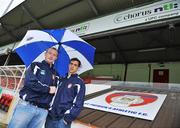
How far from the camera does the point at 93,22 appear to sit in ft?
19.7

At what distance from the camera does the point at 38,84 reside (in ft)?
7.03

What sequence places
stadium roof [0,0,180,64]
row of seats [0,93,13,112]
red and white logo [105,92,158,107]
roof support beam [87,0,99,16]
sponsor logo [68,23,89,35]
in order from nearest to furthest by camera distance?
red and white logo [105,92,158,107], row of seats [0,93,13,112], stadium roof [0,0,180,64], roof support beam [87,0,99,16], sponsor logo [68,23,89,35]

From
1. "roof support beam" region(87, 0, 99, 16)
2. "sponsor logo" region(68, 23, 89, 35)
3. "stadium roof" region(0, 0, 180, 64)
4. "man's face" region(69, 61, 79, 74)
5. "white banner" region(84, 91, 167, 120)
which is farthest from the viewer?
"sponsor logo" region(68, 23, 89, 35)

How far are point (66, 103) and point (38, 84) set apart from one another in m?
0.42

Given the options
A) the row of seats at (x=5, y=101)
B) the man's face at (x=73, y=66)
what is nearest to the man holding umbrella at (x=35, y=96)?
the man's face at (x=73, y=66)

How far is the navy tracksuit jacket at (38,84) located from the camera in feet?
7.05

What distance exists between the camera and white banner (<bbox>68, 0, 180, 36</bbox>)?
14.0 ft

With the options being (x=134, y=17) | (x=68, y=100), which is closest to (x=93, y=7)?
(x=134, y=17)

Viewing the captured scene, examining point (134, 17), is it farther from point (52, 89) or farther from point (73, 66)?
point (52, 89)

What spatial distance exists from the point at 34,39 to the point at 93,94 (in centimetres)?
192

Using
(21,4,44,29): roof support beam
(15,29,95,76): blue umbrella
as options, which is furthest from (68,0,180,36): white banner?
(15,29,95,76): blue umbrella

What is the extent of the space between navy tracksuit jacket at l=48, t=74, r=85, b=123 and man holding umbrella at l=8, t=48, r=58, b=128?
0.10 m

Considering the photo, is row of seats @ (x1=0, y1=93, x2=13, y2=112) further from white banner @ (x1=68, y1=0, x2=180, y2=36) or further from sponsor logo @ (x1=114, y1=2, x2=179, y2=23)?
sponsor logo @ (x1=114, y1=2, x2=179, y2=23)

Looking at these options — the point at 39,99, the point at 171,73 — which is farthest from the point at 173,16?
the point at 171,73
